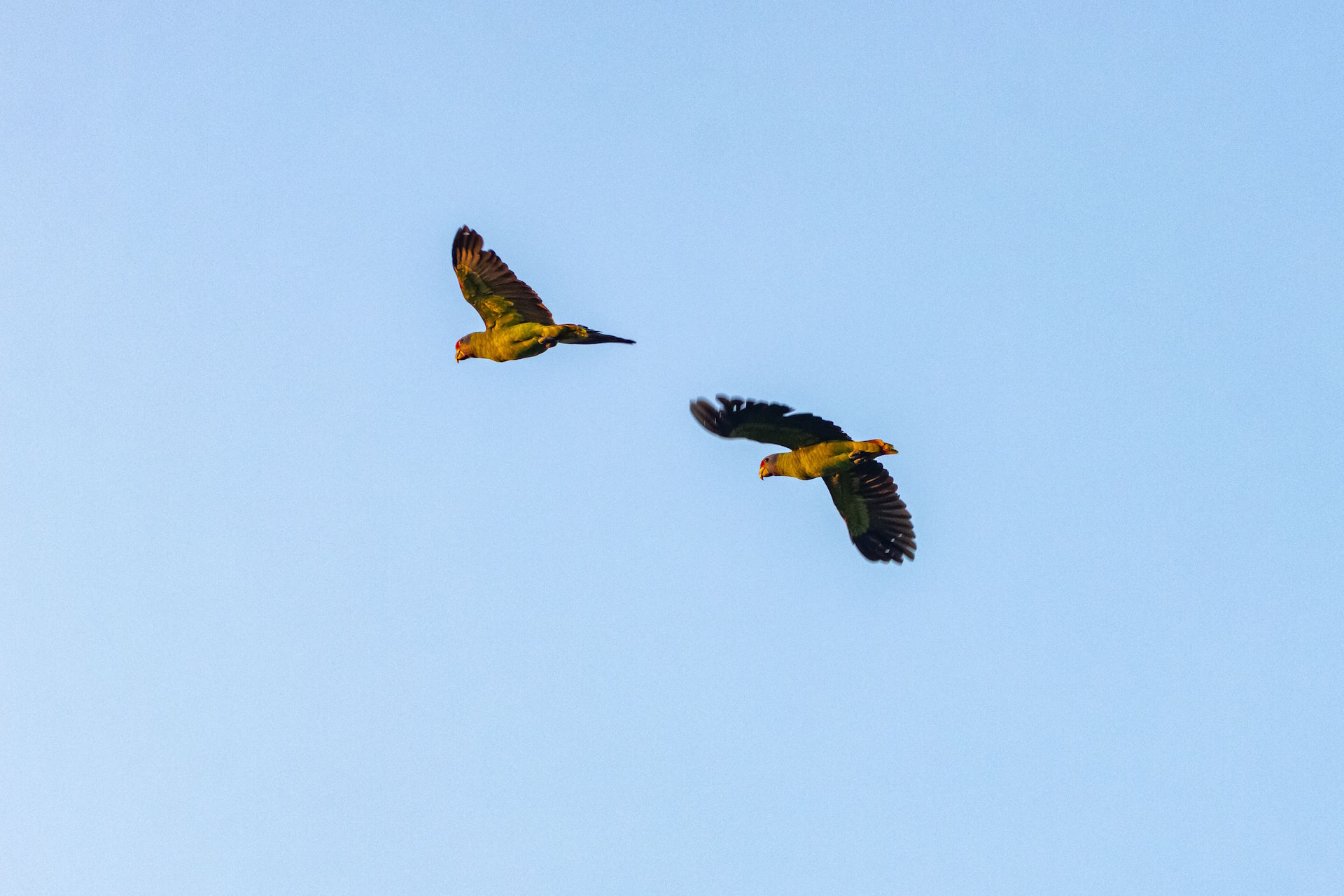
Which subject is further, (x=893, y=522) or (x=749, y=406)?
(x=893, y=522)

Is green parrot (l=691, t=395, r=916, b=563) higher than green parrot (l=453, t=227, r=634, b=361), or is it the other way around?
green parrot (l=453, t=227, r=634, b=361)

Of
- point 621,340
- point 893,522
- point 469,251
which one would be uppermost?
point 469,251

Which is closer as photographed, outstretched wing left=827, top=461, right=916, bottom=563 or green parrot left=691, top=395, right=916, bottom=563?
green parrot left=691, top=395, right=916, bottom=563

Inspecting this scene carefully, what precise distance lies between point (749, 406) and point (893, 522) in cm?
356

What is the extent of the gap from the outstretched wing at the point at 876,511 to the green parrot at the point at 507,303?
4341 millimetres

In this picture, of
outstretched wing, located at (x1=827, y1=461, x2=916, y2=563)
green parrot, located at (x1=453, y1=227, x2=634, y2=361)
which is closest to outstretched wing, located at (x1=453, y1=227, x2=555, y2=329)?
green parrot, located at (x1=453, y1=227, x2=634, y2=361)

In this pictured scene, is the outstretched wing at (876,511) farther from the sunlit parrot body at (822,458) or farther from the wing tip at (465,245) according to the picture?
the wing tip at (465,245)

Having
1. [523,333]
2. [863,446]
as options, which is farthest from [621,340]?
[863,446]

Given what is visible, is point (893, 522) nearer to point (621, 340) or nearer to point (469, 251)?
point (621, 340)

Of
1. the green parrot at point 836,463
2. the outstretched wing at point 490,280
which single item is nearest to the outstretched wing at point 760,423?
the green parrot at point 836,463

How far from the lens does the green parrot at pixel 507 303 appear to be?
21938 millimetres

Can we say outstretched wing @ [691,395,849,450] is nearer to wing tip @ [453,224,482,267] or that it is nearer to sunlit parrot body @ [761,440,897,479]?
sunlit parrot body @ [761,440,897,479]

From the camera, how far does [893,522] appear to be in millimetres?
22375

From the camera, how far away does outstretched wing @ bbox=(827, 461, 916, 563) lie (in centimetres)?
2212
